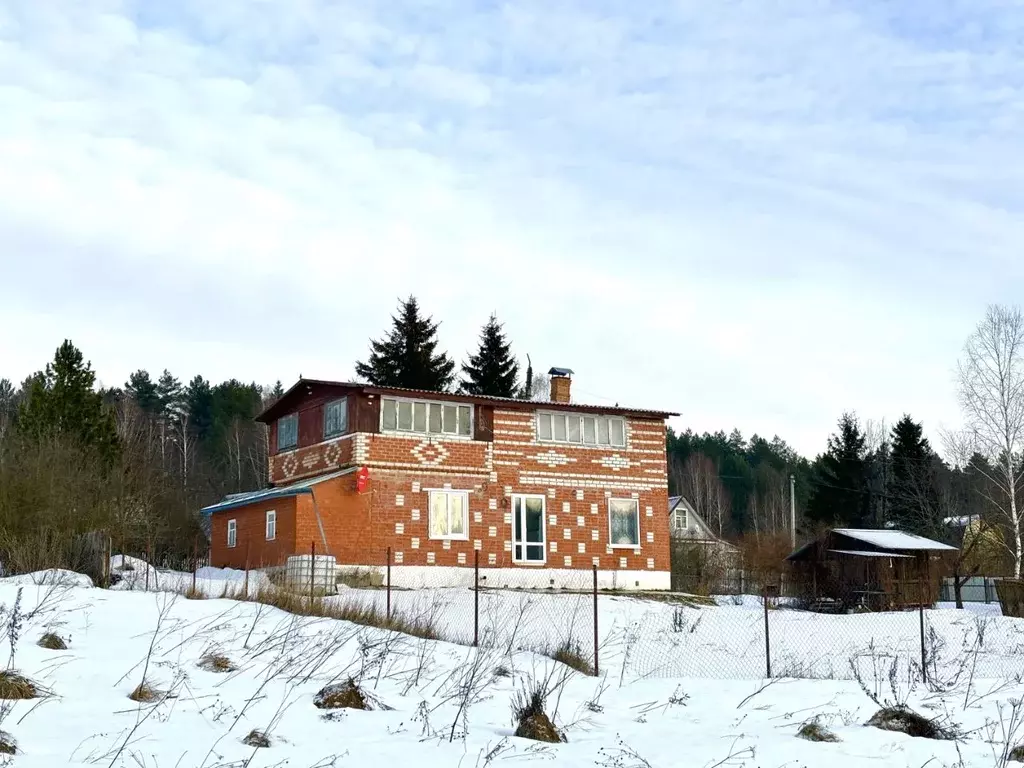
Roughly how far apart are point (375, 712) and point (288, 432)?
27.4 meters

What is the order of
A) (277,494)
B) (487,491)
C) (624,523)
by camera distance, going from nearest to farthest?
(277,494) → (487,491) → (624,523)

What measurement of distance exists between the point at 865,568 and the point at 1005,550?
11937mm

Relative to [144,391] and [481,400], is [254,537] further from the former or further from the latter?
[144,391]

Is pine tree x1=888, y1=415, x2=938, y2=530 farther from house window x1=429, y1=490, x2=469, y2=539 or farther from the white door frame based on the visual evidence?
house window x1=429, y1=490, x2=469, y2=539

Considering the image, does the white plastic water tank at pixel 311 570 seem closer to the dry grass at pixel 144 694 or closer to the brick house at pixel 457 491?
the brick house at pixel 457 491

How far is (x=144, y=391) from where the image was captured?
268 ft

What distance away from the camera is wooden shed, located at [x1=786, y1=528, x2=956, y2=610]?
33625 mm

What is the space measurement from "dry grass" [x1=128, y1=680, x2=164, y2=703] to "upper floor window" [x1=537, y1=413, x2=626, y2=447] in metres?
26.1

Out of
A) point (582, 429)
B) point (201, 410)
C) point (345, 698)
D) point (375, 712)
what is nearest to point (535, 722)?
point (375, 712)

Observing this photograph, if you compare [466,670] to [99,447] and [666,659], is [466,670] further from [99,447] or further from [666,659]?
[99,447]

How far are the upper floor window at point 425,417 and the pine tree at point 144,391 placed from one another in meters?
50.6

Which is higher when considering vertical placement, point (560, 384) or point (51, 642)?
point (560, 384)

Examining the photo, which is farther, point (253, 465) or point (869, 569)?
point (253, 465)

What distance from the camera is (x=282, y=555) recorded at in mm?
31219
